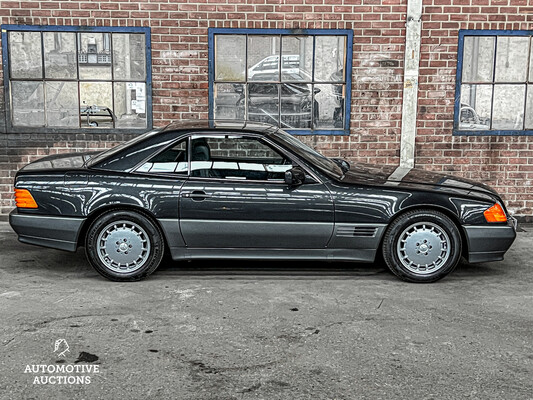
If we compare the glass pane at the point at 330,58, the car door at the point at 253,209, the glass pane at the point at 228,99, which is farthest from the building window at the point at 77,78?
the car door at the point at 253,209

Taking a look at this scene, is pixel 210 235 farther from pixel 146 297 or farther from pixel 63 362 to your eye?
pixel 63 362

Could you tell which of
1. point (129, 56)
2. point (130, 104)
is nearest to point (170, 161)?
point (130, 104)

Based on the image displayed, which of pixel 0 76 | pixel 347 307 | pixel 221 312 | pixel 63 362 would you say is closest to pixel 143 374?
pixel 63 362

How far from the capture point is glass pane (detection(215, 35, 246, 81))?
8.59 metres

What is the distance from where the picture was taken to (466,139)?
8.77 metres

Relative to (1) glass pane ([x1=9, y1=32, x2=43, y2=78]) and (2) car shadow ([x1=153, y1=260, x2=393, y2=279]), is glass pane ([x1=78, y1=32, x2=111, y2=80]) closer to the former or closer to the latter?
(1) glass pane ([x1=9, y1=32, x2=43, y2=78])

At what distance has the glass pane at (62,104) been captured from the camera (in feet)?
28.3

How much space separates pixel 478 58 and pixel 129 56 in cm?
483

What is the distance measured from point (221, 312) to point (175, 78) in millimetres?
4573

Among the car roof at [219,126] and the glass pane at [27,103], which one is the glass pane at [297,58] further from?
the glass pane at [27,103]

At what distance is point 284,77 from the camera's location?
28.6 feet

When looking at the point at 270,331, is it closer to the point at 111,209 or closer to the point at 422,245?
the point at 422,245

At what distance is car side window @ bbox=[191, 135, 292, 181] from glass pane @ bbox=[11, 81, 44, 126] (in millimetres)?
3844

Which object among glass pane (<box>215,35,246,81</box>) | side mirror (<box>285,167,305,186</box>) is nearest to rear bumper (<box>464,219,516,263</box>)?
side mirror (<box>285,167,305,186</box>)
